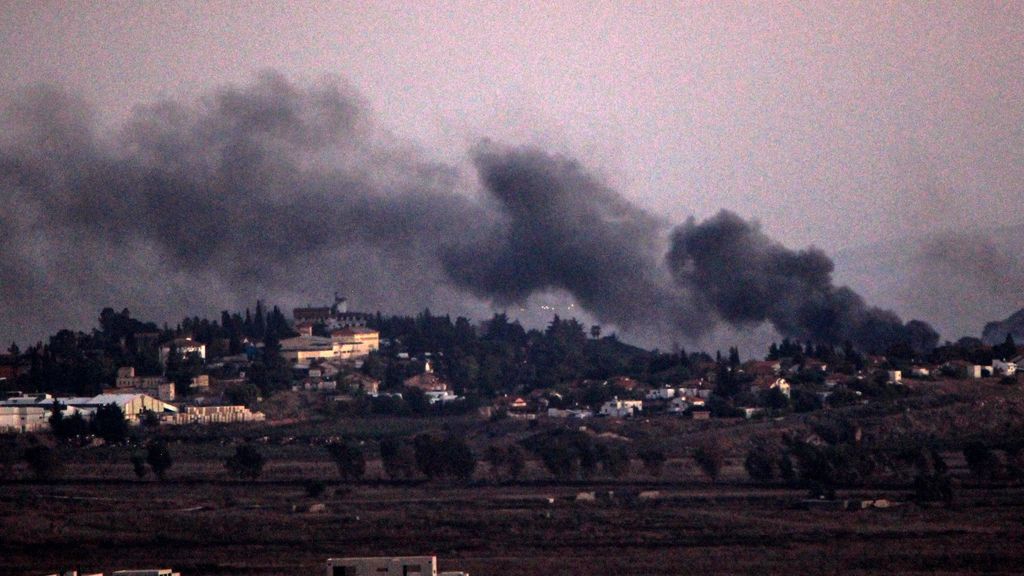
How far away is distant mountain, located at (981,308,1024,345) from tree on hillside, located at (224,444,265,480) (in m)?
78.5

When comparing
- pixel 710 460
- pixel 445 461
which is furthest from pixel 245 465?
pixel 710 460

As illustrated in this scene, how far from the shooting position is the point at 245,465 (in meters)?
83.1

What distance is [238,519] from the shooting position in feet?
230

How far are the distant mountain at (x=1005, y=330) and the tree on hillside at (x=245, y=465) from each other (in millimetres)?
78469

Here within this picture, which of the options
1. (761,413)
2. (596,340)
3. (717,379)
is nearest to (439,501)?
(761,413)

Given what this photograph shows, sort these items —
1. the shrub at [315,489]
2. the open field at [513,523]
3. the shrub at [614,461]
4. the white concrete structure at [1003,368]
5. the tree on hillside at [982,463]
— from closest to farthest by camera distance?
the open field at [513,523], the shrub at [315,489], the tree on hillside at [982,463], the shrub at [614,461], the white concrete structure at [1003,368]

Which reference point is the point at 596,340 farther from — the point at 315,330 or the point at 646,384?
the point at 646,384

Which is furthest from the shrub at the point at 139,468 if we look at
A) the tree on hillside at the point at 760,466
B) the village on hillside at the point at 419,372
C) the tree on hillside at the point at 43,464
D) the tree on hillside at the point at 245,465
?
the tree on hillside at the point at 760,466

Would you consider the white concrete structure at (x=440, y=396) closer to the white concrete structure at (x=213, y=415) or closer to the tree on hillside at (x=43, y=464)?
the white concrete structure at (x=213, y=415)

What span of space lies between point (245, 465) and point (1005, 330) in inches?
3196

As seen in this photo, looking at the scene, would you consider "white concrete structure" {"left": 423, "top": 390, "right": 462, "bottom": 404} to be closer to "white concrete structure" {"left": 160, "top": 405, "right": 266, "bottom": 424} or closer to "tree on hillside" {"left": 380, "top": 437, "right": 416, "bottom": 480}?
"white concrete structure" {"left": 160, "top": 405, "right": 266, "bottom": 424}

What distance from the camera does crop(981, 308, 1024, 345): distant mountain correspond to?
150 metres

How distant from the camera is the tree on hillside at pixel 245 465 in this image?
8275cm

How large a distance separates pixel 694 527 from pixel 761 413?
109ft
